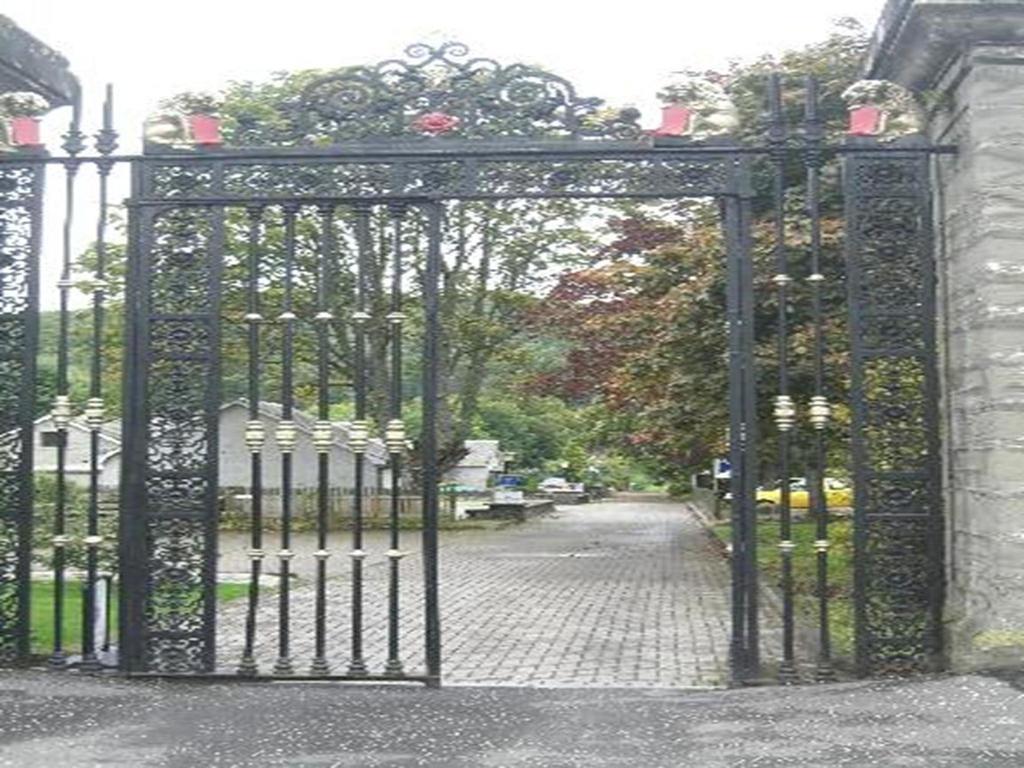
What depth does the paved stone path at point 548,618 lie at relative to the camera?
869 cm

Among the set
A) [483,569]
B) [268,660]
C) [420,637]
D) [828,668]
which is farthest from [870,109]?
[483,569]

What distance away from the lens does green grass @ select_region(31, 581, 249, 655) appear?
351 inches

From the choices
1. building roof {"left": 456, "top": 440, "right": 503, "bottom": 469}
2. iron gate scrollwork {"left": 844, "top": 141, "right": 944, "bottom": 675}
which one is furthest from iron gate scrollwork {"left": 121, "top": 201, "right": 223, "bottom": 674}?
building roof {"left": 456, "top": 440, "right": 503, "bottom": 469}

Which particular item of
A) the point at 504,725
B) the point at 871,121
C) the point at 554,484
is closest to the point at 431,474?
the point at 504,725

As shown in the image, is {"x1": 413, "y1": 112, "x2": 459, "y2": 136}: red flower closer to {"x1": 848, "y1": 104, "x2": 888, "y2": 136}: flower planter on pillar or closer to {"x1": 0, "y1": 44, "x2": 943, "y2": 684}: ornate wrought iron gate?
{"x1": 0, "y1": 44, "x2": 943, "y2": 684}: ornate wrought iron gate

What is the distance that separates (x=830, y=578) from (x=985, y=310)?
8.03m

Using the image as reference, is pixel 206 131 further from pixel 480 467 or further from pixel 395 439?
pixel 480 467

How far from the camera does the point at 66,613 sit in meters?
11.0

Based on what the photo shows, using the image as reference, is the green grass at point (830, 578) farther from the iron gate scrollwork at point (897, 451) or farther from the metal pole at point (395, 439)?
the metal pole at point (395, 439)

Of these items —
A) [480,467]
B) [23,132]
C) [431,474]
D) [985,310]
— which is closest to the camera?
[985,310]

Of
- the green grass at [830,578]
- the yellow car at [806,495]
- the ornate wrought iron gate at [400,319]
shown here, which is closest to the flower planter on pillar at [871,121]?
the ornate wrought iron gate at [400,319]

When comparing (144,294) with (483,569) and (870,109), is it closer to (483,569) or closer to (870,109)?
(870,109)

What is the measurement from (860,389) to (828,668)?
1446 mm

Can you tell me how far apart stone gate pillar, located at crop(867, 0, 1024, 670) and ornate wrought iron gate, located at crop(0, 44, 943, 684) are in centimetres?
18
